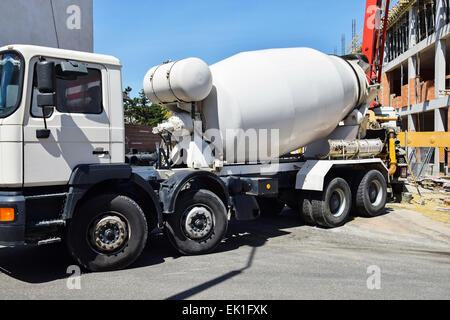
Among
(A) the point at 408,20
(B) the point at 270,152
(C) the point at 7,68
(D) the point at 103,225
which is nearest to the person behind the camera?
(C) the point at 7,68

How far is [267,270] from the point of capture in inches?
226

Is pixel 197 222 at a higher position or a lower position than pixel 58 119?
lower

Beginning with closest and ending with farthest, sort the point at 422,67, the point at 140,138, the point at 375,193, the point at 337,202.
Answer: the point at 337,202, the point at 140,138, the point at 375,193, the point at 422,67

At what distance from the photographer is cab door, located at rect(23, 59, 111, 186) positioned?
506 cm

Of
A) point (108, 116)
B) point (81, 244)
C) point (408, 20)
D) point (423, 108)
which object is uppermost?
point (408, 20)

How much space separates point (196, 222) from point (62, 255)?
2.13 meters

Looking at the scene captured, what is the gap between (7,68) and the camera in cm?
511

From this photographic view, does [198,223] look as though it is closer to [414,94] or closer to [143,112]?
[143,112]

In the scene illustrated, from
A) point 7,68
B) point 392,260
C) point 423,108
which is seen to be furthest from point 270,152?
point 423,108

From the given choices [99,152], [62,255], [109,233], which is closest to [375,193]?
[109,233]

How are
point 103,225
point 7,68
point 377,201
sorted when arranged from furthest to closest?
point 377,201 → point 103,225 → point 7,68

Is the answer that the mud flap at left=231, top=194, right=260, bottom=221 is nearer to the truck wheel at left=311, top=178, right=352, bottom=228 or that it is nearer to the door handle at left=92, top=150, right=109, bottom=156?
the truck wheel at left=311, top=178, right=352, bottom=228
